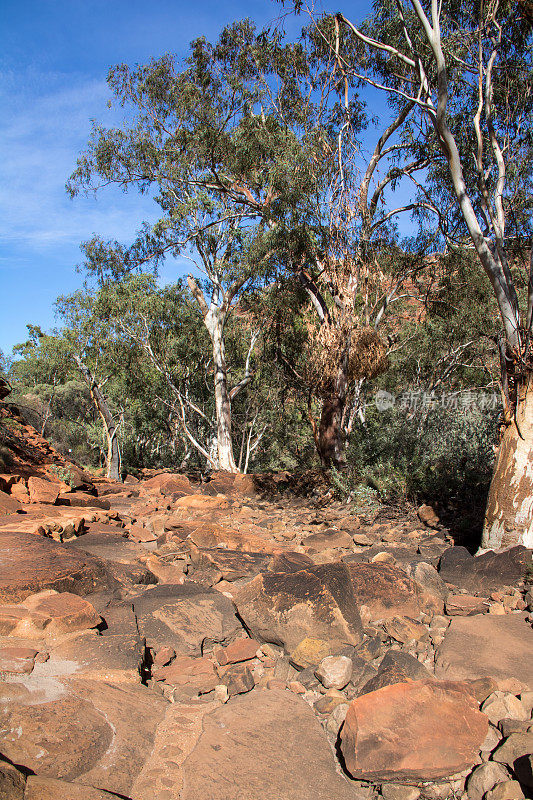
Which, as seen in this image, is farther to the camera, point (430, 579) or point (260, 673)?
point (430, 579)

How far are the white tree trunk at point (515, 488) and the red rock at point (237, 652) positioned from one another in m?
2.69

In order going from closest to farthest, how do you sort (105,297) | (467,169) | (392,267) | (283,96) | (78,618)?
(78,618)
(467,169)
(283,96)
(392,267)
(105,297)

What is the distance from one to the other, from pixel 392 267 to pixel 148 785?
12.5 m

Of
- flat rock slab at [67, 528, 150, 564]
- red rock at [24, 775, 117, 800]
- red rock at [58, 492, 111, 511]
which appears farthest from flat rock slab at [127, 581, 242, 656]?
red rock at [58, 492, 111, 511]

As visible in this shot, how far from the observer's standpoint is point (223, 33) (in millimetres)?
13836

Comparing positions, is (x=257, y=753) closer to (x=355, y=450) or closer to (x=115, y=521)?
(x=115, y=521)

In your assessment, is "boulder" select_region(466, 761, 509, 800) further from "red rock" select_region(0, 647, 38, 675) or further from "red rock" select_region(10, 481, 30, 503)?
"red rock" select_region(10, 481, 30, 503)

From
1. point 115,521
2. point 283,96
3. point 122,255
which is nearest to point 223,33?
point 283,96

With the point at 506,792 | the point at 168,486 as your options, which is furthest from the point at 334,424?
the point at 506,792

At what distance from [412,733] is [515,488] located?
3.17 meters

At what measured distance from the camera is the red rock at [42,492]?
24.2 ft

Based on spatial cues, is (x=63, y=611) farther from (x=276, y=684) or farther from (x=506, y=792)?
(x=506, y=792)

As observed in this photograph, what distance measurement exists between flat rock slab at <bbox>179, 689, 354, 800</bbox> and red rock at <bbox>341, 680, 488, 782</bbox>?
154 millimetres

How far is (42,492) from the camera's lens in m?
7.53
